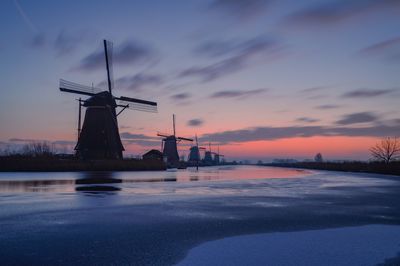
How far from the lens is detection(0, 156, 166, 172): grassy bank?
35500mm

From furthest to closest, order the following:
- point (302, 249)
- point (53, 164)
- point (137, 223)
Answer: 1. point (53, 164)
2. point (137, 223)
3. point (302, 249)

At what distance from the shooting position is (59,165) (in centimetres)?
3781

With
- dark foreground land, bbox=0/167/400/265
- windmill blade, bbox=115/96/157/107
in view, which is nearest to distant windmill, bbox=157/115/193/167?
windmill blade, bbox=115/96/157/107

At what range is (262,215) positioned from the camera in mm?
10016

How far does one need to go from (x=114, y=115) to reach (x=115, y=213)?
119 feet

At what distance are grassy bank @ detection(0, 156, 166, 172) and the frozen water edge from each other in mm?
34562

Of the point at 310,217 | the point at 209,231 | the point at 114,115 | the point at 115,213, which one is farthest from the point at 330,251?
the point at 114,115

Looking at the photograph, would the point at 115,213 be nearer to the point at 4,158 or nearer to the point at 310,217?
the point at 310,217

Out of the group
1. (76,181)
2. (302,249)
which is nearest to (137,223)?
(302,249)

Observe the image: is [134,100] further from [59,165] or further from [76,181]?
[76,181]

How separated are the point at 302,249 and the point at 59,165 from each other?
36094 millimetres

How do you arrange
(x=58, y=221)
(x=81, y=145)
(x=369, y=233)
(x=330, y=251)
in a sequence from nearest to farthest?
1. (x=330, y=251)
2. (x=369, y=233)
3. (x=58, y=221)
4. (x=81, y=145)

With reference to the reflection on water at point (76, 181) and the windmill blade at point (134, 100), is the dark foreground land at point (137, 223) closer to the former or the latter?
the reflection on water at point (76, 181)

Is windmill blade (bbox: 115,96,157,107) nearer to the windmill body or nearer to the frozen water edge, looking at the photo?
the windmill body
